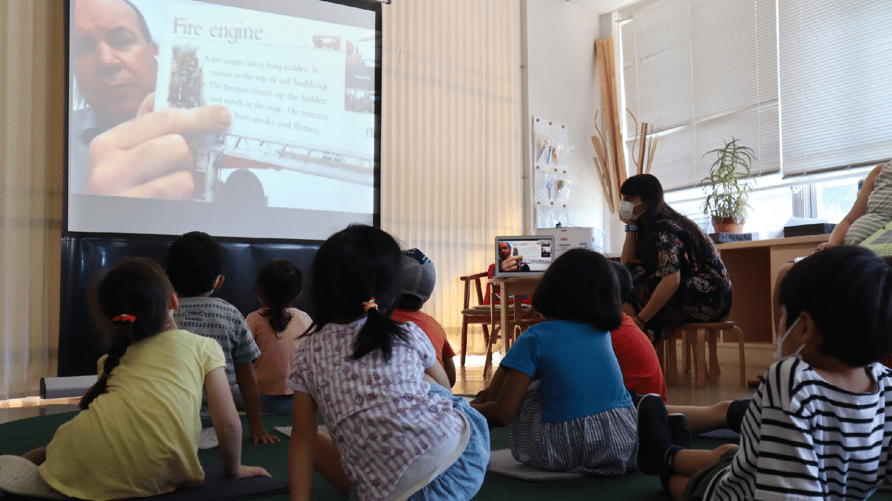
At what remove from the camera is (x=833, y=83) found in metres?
4.78

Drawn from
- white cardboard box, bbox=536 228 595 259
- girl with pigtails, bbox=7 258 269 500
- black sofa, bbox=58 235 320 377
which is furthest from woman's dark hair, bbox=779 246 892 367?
white cardboard box, bbox=536 228 595 259

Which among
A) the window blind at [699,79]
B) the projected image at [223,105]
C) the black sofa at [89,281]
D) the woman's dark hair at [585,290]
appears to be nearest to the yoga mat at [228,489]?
the woman's dark hair at [585,290]

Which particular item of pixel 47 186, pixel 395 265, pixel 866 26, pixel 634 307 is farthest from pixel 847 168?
pixel 47 186

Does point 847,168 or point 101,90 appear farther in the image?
point 847,168

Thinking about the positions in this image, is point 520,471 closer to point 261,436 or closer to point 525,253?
point 261,436

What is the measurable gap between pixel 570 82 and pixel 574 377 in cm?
520

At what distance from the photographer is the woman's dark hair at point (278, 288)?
247 cm

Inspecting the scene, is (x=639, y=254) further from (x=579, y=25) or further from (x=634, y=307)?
(x=579, y=25)

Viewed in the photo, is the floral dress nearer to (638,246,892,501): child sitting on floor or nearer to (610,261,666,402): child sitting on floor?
(610,261,666,402): child sitting on floor

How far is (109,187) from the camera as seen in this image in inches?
155

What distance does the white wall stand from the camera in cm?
612

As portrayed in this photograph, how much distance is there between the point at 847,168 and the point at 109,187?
4817 millimetres

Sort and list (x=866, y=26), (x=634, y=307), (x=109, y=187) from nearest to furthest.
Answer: (x=634, y=307) < (x=109, y=187) < (x=866, y=26)

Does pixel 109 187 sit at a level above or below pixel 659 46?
below
